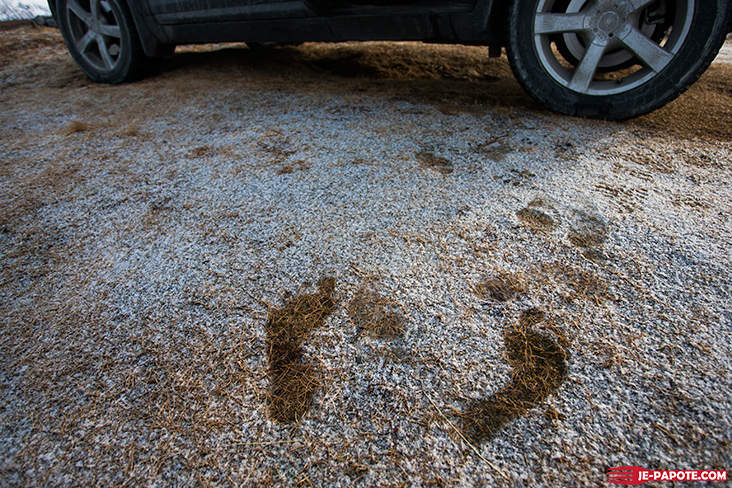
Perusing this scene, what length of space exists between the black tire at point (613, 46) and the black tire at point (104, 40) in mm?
2946

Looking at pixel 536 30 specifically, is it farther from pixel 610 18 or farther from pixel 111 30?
pixel 111 30

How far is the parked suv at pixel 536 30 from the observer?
73.0 inches

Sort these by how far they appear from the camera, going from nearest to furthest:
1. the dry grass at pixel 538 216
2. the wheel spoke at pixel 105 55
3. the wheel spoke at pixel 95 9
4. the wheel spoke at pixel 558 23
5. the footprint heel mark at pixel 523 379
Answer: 1. the footprint heel mark at pixel 523 379
2. the dry grass at pixel 538 216
3. the wheel spoke at pixel 558 23
4. the wheel spoke at pixel 95 9
5. the wheel spoke at pixel 105 55

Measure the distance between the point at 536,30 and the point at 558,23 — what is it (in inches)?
4.2

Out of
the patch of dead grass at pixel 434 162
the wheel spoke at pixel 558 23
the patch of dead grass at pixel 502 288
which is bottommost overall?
the patch of dead grass at pixel 502 288

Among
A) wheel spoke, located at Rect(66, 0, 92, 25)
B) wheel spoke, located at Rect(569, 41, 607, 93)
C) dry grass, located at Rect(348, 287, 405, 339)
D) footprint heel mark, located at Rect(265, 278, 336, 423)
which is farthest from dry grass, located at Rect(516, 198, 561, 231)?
wheel spoke, located at Rect(66, 0, 92, 25)

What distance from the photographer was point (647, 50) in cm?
189

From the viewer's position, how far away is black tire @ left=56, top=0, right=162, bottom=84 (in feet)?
10.0

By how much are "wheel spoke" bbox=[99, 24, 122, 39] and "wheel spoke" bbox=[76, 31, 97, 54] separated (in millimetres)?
155

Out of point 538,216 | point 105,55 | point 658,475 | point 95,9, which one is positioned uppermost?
point 95,9

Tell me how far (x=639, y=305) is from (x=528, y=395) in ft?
1.66

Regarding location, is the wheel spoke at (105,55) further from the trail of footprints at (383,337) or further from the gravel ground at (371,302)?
the trail of footprints at (383,337)

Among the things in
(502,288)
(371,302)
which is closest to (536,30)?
(502,288)

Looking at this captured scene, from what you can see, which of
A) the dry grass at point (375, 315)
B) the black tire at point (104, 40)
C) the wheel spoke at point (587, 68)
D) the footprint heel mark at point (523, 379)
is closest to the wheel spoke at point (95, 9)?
the black tire at point (104, 40)
